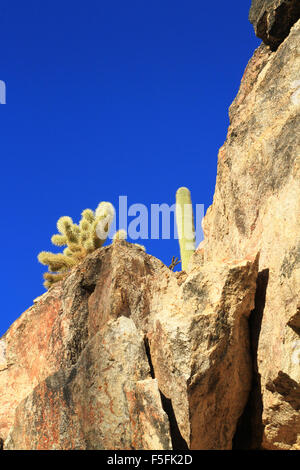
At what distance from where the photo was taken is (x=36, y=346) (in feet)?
25.7

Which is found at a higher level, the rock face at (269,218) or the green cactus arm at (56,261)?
the green cactus arm at (56,261)

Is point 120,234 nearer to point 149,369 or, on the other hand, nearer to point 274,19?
point 274,19

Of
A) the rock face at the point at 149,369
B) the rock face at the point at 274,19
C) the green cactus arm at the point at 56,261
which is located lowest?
the rock face at the point at 149,369

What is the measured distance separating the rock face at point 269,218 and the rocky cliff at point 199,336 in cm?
2

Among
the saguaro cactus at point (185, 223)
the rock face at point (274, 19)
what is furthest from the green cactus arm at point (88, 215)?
the rock face at point (274, 19)

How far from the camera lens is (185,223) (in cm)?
1678

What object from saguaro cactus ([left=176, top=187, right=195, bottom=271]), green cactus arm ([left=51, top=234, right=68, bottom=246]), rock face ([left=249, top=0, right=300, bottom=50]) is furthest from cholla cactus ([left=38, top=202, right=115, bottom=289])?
rock face ([left=249, top=0, right=300, bottom=50])

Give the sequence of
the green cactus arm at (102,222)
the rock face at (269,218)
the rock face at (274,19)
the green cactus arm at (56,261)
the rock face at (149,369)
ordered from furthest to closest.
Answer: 1. the green cactus arm at (102,222)
2. the green cactus arm at (56,261)
3. the rock face at (274,19)
4. the rock face at (269,218)
5. the rock face at (149,369)

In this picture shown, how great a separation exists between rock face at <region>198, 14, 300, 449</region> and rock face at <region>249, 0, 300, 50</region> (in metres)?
0.24

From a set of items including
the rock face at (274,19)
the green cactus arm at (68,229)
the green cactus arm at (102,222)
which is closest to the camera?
the rock face at (274,19)

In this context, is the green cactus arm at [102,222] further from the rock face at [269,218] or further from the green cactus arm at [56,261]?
the rock face at [269,218]

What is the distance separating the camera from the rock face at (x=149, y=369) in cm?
587

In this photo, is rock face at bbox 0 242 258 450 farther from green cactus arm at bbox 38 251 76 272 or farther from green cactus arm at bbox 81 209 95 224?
green cactus arm at bbox 81 209 95 224

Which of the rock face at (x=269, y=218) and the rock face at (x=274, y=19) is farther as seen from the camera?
the rock face at (x=274, y=19)
